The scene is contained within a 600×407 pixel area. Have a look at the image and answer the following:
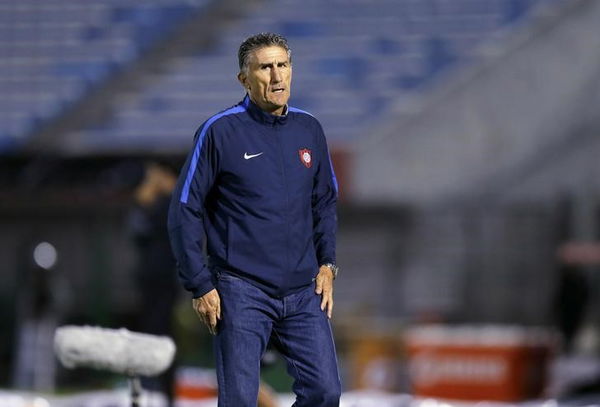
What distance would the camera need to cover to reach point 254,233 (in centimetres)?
560

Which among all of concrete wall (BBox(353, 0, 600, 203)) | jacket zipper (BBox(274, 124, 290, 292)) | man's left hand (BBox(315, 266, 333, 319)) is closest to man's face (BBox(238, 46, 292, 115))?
jacket zipper (BBox(274, 124, 290, 292))

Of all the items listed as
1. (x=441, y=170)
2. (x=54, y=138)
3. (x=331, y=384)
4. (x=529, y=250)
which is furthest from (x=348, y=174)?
(x=331, y=384)

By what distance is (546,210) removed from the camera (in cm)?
1620

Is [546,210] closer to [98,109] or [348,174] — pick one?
[348,174]

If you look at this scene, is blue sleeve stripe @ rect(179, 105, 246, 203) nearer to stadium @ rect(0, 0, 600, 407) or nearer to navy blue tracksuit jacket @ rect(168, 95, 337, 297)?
navy blue tracksuit jacket @ rect(168, 95, 337, 297)

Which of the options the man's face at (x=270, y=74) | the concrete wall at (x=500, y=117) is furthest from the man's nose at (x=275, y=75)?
the concrete wall at (x=500, y=117)

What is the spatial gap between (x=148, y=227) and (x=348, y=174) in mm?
6794

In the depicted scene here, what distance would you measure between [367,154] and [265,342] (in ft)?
32.9

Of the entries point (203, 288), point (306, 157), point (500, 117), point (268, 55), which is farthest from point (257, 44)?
point (500, 117)

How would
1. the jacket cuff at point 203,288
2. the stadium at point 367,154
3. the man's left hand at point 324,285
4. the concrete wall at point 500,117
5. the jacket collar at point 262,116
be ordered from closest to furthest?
the jacket cuff at point 203,288 → the jacket collar at point 262,116 → the man's left hand at point 324,285 → the stadium at point 367,154 → the concrete wall at point 500,117

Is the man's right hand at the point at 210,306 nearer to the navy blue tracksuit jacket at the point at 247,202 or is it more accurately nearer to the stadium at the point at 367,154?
the navy blue tracksuit jacket at the point at 247,202

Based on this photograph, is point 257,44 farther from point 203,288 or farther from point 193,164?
point 203,288

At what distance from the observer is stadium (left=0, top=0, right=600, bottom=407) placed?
51.5 feet

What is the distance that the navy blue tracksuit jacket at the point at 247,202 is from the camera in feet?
18.4
